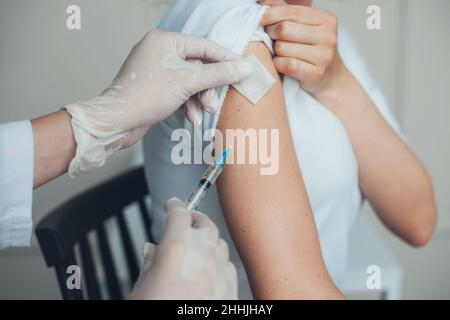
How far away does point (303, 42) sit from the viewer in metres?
0.71

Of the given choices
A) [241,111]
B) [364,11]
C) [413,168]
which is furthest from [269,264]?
[364,11]

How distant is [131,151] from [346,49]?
55 centimetres

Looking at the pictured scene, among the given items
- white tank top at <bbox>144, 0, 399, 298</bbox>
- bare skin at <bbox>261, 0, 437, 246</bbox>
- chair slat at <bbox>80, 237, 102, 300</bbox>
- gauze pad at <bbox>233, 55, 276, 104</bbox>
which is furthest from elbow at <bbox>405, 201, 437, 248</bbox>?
chair slat at <bbox>80, 237, 102, 300</bbox>

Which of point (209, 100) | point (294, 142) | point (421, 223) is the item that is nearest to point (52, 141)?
point (209, 100)

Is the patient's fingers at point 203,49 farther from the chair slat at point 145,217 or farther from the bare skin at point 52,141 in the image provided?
the chair slat at point 145,217

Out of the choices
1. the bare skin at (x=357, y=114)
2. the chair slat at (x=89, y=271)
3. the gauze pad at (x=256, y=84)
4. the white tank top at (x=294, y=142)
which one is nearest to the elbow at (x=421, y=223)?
the bare skin at (x=357, y=114)

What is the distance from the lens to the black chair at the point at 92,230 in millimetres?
715

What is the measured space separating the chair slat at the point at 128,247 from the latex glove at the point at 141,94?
0.81 feet

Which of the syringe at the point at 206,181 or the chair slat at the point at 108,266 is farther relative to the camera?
the chair slat at the point at 108,266

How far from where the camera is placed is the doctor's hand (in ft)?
2.22

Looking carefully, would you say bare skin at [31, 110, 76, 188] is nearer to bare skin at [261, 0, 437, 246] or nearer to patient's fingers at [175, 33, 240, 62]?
patient's fingers at [175, 33, 240, 62]

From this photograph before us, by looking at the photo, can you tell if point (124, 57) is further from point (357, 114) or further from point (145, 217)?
point (357, 114)

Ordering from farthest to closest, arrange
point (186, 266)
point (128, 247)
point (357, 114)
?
point (128, 247) → point (357, 114) → point (186, 266)

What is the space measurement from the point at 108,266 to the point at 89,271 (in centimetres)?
7
